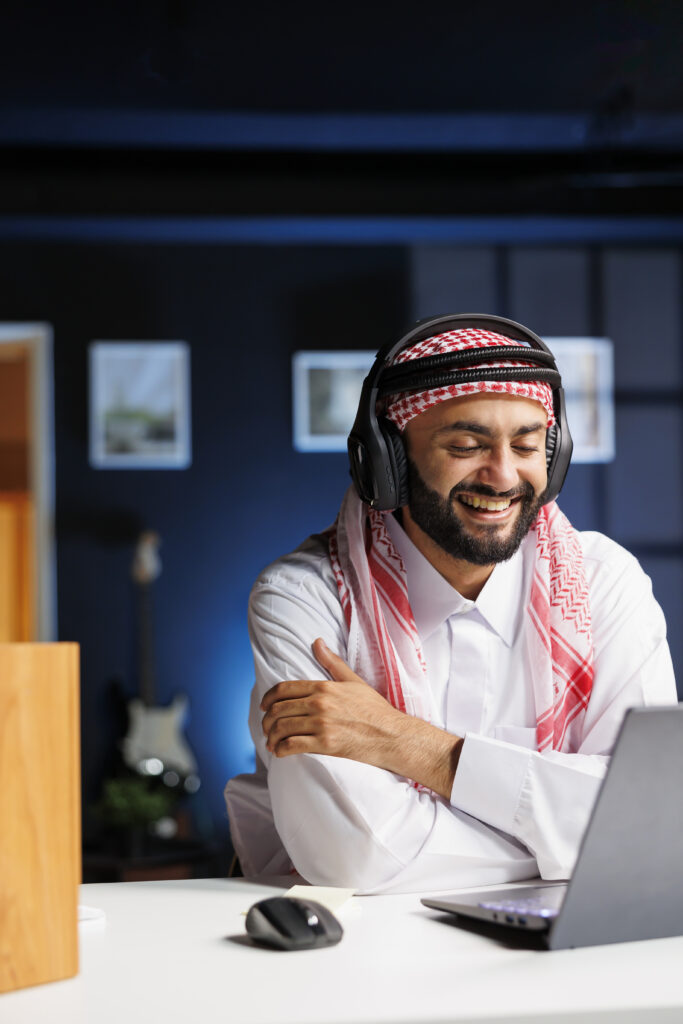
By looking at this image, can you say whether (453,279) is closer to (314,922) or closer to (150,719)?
(150,719)

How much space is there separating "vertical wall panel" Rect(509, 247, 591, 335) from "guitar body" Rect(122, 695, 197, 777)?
257cm

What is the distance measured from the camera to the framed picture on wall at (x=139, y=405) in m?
5.50

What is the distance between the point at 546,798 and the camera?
4.73ft

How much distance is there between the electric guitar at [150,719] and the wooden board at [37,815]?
14.1ft

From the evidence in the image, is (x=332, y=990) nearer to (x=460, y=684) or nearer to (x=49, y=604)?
(x=460, y=684)

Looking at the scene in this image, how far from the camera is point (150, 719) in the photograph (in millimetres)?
5277

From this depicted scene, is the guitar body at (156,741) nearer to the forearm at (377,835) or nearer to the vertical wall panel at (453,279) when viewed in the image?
the vertical wall panel at (453,279)

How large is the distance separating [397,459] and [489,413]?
6.6 inches

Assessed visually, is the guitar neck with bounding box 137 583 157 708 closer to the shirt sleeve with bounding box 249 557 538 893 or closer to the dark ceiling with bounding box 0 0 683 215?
the dark ceiling with bounding box 0 0 683 215

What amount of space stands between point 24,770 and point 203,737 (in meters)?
4.66

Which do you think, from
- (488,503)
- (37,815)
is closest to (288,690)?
(488,503)

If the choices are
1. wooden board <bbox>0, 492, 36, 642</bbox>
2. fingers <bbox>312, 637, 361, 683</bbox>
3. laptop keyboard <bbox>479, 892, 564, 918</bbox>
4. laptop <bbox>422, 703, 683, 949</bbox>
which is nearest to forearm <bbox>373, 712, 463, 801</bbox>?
fingers <bbox>312, 637, 361, 683</bbox>

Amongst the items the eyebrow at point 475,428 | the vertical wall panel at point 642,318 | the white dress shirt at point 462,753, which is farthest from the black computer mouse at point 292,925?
the vertical wall panel at point 642,318

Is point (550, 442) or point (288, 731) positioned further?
point (550, 442)
